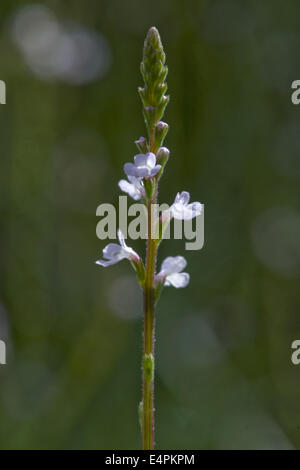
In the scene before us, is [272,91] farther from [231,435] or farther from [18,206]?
[231,435]

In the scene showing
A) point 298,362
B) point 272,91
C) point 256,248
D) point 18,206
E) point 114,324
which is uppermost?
point 272,91

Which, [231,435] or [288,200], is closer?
[231,435]

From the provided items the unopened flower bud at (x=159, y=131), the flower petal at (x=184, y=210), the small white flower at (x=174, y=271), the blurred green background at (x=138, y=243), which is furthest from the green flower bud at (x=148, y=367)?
the blurred green background at (x=138, y=243)

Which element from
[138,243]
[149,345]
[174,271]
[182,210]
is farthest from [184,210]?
[138,243]

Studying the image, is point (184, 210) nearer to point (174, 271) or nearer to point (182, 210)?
point (182, 210)

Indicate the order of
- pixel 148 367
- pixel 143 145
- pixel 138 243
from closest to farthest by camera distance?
pixel 148 367, pixel 143 145, pixel 138 243

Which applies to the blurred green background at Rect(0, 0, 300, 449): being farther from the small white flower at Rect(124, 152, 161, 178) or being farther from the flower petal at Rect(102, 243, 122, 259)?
the small white flower at Rect(124, 152, 161, 178)

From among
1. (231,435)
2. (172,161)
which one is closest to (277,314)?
(231,435)
